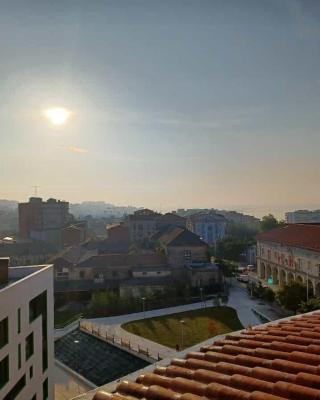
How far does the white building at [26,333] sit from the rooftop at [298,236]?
23.9 metres

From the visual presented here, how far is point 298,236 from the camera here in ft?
122

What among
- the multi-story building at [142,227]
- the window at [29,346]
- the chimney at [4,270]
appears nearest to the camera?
the window at [29,346]

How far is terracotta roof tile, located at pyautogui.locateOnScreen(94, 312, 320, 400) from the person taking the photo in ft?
13.4

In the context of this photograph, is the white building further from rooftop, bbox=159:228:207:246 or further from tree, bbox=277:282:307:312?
rooftop, bbox=159:228:207:246

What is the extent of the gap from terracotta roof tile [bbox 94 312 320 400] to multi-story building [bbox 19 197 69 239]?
230ft

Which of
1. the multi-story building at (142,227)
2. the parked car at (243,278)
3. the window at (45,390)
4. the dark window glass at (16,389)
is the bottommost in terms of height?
the parked car at (243,278)

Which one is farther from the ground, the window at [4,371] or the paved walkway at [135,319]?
the window at [4,371]

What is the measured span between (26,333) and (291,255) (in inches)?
1146

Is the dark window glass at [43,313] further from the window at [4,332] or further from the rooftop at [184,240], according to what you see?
the rooftop at [184,240]

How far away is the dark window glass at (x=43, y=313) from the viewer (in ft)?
45.4

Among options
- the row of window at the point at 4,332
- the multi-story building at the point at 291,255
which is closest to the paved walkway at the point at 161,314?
the multi-story building at the point at 291,255

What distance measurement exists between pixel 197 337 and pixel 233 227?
2603 inches

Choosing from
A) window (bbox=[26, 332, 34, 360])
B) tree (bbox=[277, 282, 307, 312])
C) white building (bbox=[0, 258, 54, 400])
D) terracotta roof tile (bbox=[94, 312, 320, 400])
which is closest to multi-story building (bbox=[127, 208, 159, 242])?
tree (bbox=[277, 282, 307, 312])

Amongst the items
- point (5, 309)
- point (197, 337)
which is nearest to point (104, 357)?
point (197, 337)
